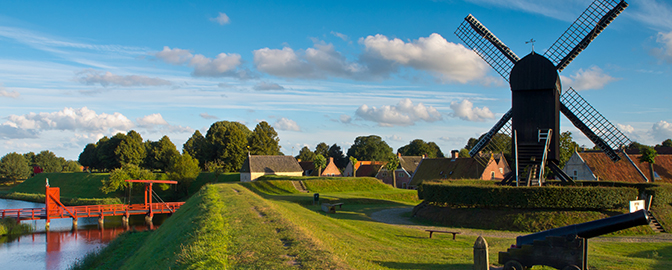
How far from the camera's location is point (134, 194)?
5728cm

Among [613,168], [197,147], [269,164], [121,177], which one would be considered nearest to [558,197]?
[613,168]

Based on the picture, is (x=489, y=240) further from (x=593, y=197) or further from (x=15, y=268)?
(x=15, y=268)

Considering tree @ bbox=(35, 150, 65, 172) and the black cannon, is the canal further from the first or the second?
tree @ bbox=(35, 150, 65, 172)

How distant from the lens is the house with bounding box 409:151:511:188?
4469 cm

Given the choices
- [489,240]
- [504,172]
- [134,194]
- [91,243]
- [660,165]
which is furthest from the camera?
[134,194]

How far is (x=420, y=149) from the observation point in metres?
92.2

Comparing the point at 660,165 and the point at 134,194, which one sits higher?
the point at 660,165

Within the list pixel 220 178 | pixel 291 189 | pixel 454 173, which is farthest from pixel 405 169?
pixel 220 178

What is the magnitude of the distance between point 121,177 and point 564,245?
55010 mm

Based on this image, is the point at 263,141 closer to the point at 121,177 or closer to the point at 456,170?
the point at 121,177

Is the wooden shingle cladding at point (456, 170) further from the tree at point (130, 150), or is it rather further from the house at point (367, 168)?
the tree at point (130, 150)

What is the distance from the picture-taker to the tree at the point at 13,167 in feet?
287

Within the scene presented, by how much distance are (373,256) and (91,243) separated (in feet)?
78.2

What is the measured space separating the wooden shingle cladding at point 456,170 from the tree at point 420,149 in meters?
38.9
